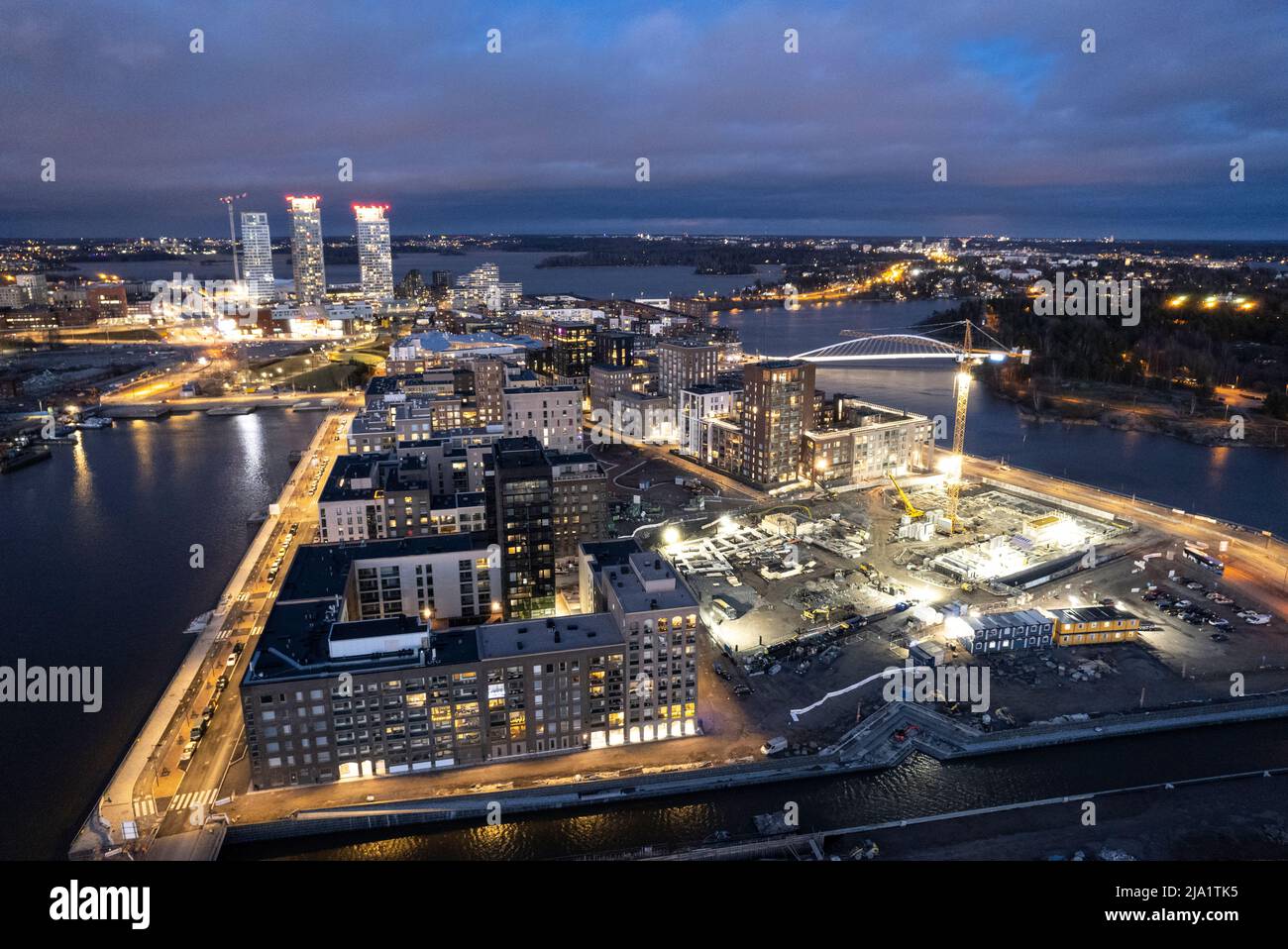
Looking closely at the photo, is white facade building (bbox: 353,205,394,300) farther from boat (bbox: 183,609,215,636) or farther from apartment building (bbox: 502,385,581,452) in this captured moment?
boat (bbox: 183,609,215,636)

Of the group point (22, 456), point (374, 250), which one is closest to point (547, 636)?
point (22, 456)

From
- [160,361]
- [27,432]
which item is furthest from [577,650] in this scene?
[160,361]

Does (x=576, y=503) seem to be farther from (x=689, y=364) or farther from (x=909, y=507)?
(x=689, y=364)

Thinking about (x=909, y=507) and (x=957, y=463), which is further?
(x=957, y=463)

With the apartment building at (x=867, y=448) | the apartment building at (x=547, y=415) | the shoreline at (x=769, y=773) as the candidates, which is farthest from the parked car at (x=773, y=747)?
the apartment building at (x=547, y=415)

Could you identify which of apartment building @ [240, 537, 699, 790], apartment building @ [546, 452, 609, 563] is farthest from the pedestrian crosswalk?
apartment building @ [546, 452, 609, 563]

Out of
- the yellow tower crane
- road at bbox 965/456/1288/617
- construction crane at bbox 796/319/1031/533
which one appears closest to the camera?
road at bbox 965/456/1288/617

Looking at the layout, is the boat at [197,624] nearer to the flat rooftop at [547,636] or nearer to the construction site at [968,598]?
the flat rooftop at [547,636]
